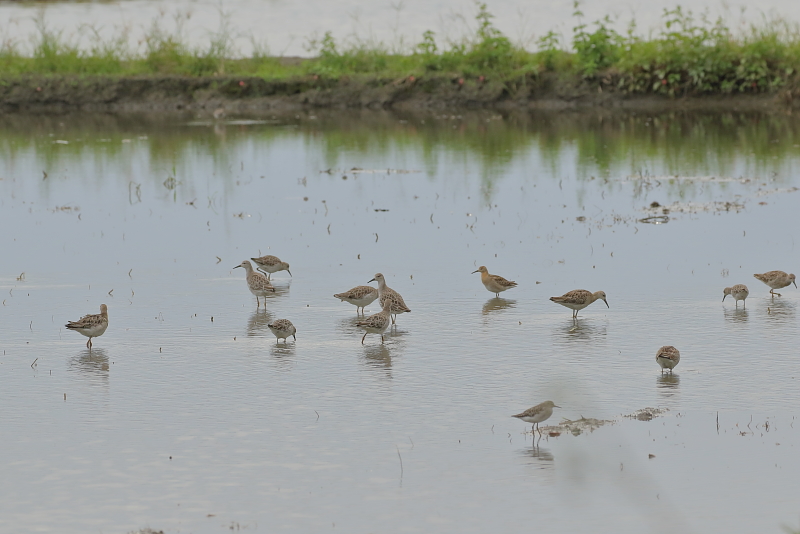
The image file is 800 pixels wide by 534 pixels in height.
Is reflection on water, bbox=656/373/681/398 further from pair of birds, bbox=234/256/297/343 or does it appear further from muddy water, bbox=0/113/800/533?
pair of birds, bbox=234/256/297/343

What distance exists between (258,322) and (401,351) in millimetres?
1981

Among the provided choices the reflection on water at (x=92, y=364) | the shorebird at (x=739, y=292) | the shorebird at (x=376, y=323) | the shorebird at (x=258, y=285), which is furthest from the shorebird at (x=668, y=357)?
Result: the shorebird at (x=258, y=285)

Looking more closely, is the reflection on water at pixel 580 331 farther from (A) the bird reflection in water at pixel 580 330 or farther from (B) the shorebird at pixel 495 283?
(B) the shorebird at pixel 495 283

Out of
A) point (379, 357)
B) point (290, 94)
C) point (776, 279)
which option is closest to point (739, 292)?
point (776, 279)

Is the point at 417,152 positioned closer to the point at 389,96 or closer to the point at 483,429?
the point at 389,96

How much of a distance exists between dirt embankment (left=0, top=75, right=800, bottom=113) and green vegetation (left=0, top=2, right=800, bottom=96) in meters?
0.29

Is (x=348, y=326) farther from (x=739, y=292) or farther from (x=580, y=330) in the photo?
(x=739, y=292)

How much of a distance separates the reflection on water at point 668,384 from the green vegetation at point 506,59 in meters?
27.5

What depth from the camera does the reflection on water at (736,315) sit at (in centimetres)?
1207

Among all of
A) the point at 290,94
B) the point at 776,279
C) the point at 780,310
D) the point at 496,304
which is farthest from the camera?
the point at 290,94

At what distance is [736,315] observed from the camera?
12.3 meters

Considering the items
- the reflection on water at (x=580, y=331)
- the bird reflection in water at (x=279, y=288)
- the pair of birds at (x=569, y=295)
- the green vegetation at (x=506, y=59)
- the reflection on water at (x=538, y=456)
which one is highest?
the green vegetation at (x=506, y=59)

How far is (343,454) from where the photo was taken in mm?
8227

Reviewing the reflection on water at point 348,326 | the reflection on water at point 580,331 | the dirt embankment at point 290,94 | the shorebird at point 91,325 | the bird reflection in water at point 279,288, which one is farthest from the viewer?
the dirt embankment at point 290,94
